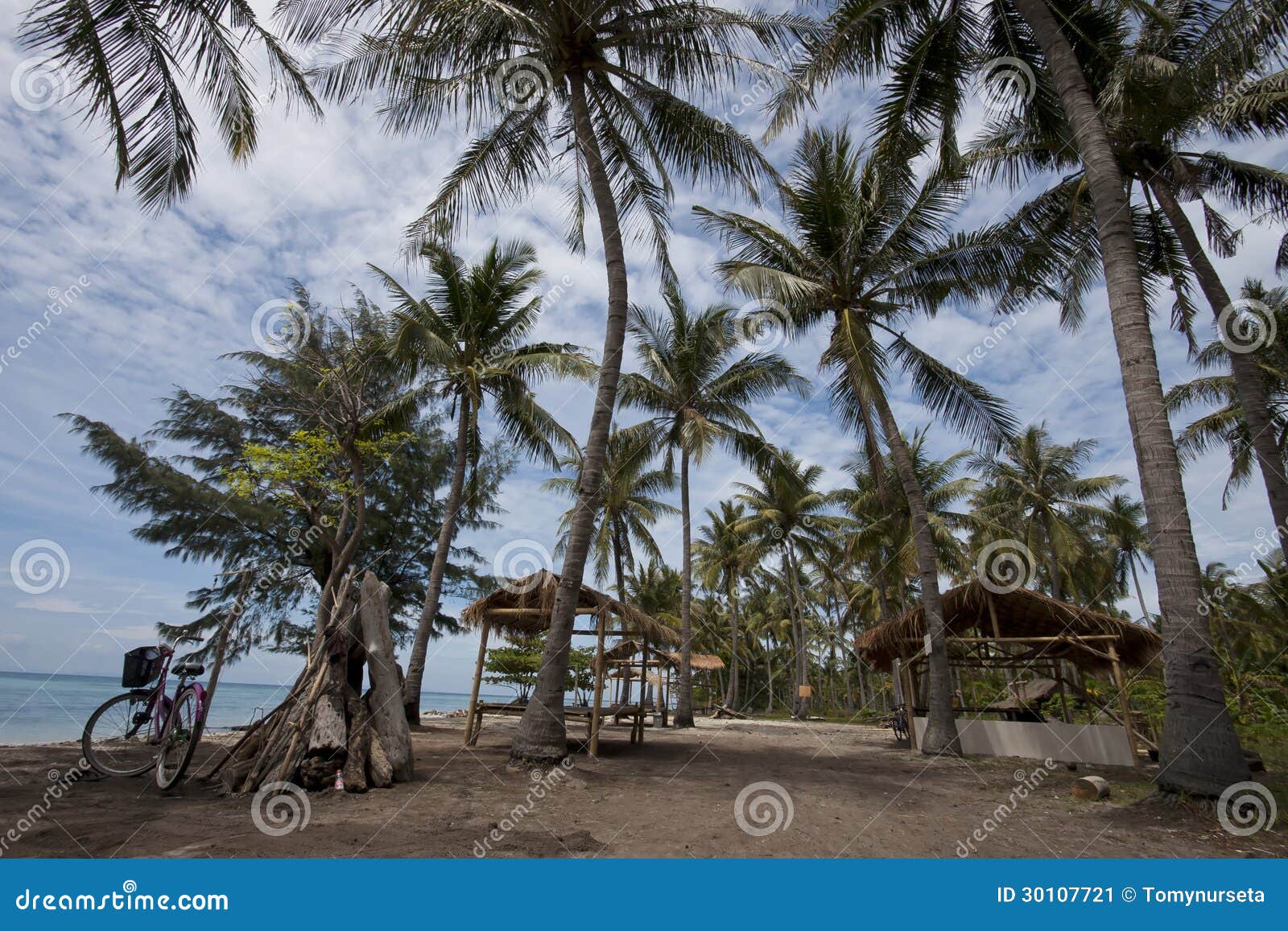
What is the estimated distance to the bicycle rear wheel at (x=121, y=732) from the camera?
19.3 feet

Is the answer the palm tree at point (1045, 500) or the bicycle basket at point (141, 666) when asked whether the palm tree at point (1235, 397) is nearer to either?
the palm tree at point (1045, 500)

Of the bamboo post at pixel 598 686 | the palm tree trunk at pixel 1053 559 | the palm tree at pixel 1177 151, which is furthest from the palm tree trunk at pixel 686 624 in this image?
the palm tree trunk at pixel 1053 559

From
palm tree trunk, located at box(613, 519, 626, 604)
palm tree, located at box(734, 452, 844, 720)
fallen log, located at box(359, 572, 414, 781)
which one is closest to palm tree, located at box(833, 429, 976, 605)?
palm tree, located at box(734, 452, 844, 720)

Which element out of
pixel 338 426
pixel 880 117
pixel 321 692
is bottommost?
pixel 321 692

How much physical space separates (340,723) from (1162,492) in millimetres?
8663

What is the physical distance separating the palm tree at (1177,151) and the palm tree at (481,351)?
9.81 m

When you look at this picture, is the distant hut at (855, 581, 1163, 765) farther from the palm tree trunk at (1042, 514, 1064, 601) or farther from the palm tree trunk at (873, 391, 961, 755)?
the palm tree trunk at (1042, 514, 1064, 601)

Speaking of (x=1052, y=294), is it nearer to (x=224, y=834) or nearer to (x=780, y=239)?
(x=780, y=239)

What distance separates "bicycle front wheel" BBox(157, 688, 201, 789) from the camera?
18.4ft

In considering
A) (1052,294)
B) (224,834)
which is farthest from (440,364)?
(1052,294)

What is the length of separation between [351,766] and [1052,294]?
45.3 feet

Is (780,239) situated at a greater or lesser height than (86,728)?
greater

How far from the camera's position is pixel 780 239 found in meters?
13.9

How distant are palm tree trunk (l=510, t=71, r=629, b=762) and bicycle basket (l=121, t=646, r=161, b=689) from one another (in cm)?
377
